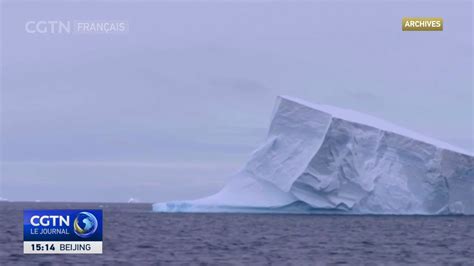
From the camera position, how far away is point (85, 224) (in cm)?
2047

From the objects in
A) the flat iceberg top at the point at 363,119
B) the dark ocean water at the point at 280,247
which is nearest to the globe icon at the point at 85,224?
the dark ocean water at the point at 280,247

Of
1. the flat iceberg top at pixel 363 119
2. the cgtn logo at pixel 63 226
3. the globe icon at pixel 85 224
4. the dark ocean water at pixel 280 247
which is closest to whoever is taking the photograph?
the cgtn logo at pixel 63 226

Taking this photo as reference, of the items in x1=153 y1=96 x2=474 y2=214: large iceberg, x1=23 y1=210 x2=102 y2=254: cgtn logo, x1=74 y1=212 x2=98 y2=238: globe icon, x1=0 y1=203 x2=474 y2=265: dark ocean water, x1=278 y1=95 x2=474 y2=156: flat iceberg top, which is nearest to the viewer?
x1=23 y1=210 x2=102 y2=254: cgtn logo

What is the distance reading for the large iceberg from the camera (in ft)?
152

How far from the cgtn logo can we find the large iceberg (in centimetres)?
2535

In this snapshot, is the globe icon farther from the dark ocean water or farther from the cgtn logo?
the dark ocean water

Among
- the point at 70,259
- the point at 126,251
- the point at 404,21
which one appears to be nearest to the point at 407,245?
the point at 404,21

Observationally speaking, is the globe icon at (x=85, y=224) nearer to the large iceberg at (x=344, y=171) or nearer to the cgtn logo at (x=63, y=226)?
the cgtn logo at (x=63, y=226)

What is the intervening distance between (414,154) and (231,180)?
9.89 meters

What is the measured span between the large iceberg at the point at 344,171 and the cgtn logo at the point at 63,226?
25354 mm

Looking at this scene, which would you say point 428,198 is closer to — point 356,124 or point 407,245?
point 356,124

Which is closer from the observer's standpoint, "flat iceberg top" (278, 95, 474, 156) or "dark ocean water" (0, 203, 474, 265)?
"dark ocean water" (0, 203, 474, 265)

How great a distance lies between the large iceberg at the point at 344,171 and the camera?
152 ft

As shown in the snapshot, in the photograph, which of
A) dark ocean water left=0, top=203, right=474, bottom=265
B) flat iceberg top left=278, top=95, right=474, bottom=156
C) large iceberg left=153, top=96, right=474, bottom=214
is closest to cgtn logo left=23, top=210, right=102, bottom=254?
dark ocean water left=0, top=203, right=474, bottom=265
